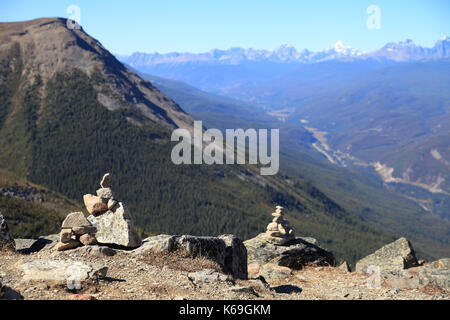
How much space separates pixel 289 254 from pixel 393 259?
769 centimetres

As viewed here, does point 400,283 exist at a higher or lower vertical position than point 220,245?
lower

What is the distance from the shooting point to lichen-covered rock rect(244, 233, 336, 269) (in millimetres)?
30969

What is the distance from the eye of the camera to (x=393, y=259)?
31203 millimetres

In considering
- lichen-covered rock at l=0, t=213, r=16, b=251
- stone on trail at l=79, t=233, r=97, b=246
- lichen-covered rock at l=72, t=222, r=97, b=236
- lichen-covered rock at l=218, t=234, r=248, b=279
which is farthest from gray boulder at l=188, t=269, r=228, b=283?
lichen-covered rock at l=0, t=213, r=16, b=251

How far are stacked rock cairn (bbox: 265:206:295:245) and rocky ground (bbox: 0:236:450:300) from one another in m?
5.63

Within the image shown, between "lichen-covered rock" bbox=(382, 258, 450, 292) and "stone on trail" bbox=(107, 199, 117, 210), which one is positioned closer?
"stone on trail" bbox=(107, 199, 117, 210)

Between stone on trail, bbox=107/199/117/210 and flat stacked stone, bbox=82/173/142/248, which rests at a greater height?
stone on trail, bbox=107/199/117/210

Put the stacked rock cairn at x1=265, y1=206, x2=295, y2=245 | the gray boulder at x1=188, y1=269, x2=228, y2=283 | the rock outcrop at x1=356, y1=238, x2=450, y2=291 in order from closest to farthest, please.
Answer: the gray boulder at x1=188, y1=269, x2=228, y2=283
the rock outcrop at x1=356, y1=238, x2=450, y2=291
the stacked rock cairn at x1=265, y1=206, x2=295, y2=245

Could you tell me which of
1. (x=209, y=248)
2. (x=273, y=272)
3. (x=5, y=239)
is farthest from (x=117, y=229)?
(x=273, y=272)

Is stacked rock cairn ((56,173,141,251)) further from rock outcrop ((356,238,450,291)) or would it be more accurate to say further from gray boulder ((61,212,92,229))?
rock outcrop ((356,238,450,291))

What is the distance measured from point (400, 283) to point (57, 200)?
158 m
